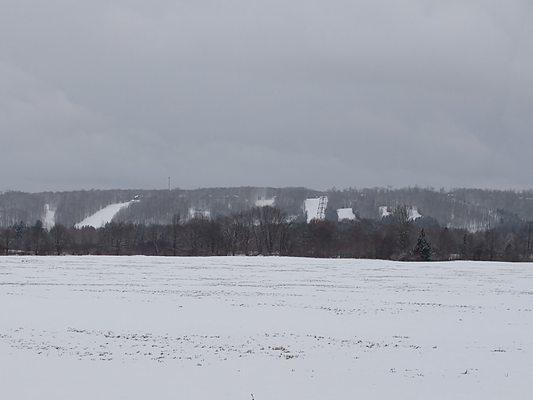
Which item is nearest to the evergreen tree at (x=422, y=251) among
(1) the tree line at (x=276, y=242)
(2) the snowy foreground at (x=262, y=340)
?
(1) the tree line at (x=276, y=242)

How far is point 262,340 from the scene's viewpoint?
72.8 ft

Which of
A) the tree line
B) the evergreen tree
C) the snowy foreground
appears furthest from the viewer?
the tree line

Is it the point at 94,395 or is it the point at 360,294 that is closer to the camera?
the point at 94,395

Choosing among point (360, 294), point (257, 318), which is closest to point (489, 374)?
point (257, 318)

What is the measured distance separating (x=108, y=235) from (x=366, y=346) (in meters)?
142

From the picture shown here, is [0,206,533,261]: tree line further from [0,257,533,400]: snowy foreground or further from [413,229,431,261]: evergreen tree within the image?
[0,257,533,400]: snowy foreground

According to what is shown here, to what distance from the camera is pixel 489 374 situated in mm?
17141

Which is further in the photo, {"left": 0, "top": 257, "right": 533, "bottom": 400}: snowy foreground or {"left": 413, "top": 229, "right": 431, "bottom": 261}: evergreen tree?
{"left": 413, "top": 229, "right": 431, "bottom": 261}: evergreen tree

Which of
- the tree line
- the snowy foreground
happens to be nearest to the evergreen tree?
the tree line

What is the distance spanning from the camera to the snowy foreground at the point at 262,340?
1562cm

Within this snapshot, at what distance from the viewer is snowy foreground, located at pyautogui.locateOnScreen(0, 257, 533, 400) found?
15.6 metres

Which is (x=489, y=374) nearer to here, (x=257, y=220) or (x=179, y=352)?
(x=179, y=352)

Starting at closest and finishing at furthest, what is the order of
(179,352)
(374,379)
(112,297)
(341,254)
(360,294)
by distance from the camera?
(374,379) < (179,352) < (112,297) < (360,294) < (341,254)

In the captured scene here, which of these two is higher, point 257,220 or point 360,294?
point 257,220
